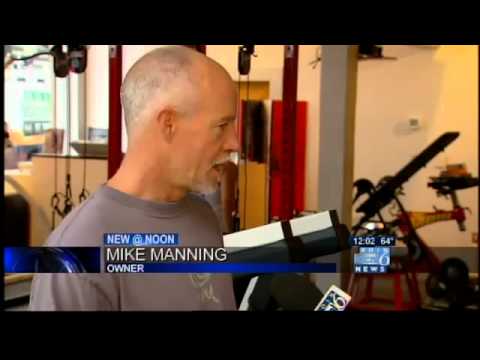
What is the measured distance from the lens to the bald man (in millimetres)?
1003

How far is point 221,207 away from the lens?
45.4 inches

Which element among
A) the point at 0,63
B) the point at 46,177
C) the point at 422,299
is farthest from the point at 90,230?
the point at 422,299

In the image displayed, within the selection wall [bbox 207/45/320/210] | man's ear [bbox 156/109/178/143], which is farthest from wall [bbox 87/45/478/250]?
man's ear [bbox 156/109/178/143]

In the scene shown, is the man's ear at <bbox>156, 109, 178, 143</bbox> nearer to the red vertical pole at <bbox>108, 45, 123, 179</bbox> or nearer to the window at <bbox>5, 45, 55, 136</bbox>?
the red vertical pole at <bbox>108, 45, 123, 179</bbox>

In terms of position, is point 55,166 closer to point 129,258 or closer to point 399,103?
point 129,258

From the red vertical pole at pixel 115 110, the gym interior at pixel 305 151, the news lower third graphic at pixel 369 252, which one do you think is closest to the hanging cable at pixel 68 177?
the gym interior at pixel 305 151

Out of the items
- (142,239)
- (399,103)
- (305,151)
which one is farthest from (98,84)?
(399,103)

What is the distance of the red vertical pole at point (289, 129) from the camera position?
1.26 metres

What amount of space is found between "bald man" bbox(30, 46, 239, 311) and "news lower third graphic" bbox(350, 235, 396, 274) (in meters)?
0.24

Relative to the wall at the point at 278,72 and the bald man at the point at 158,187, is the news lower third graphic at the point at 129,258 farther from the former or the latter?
the wall at the point at 278,72

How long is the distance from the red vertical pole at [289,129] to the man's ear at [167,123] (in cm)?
30

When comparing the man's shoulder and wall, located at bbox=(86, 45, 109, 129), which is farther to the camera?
wall, located at bbox=(86, 45, 109, 129)
